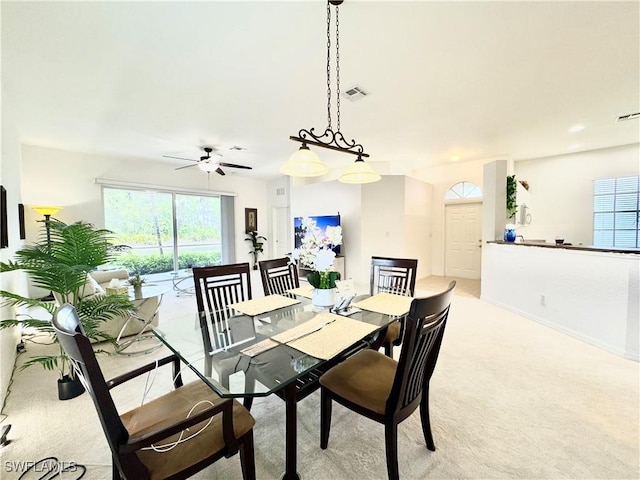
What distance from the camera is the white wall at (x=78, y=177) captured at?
4.74 m

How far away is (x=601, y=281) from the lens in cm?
296

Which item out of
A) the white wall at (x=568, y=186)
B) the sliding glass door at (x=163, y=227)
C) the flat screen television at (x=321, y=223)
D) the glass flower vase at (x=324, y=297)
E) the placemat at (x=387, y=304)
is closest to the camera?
the placemat at (x=387, y=304)

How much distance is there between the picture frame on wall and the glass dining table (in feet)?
19.4

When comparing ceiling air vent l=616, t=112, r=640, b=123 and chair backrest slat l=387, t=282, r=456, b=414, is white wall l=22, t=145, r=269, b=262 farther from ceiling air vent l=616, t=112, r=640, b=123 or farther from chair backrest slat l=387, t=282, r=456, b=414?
ceiling air vent l=616, t=112, r=640, b=123

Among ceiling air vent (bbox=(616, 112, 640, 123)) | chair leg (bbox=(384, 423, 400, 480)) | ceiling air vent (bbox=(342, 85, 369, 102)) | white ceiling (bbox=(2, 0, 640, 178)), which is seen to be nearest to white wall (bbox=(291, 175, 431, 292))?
white ceiling (bbox=(2, 0, 640, 178))

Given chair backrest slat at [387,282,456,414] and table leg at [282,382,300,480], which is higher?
chair backrest slat at [387,282,456,414]

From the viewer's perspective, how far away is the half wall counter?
8.98ft

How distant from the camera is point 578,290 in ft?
10.5

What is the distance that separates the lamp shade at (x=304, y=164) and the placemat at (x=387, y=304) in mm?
1074

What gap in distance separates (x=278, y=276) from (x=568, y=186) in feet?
21.4

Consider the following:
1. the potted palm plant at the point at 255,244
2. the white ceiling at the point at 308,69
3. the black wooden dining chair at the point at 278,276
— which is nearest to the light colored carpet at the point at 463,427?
the black wooden dining chair at the point at 278,276

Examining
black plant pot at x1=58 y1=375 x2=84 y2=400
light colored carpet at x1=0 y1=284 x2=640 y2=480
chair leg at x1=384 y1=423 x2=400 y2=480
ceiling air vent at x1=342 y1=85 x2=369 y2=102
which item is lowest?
light colored carpet at x1=0 y1=284 x2=640 y2=480

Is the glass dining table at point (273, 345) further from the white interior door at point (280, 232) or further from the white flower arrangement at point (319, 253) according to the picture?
the white interior door at point (280, 232)

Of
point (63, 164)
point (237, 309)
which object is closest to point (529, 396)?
point (237, 309)
